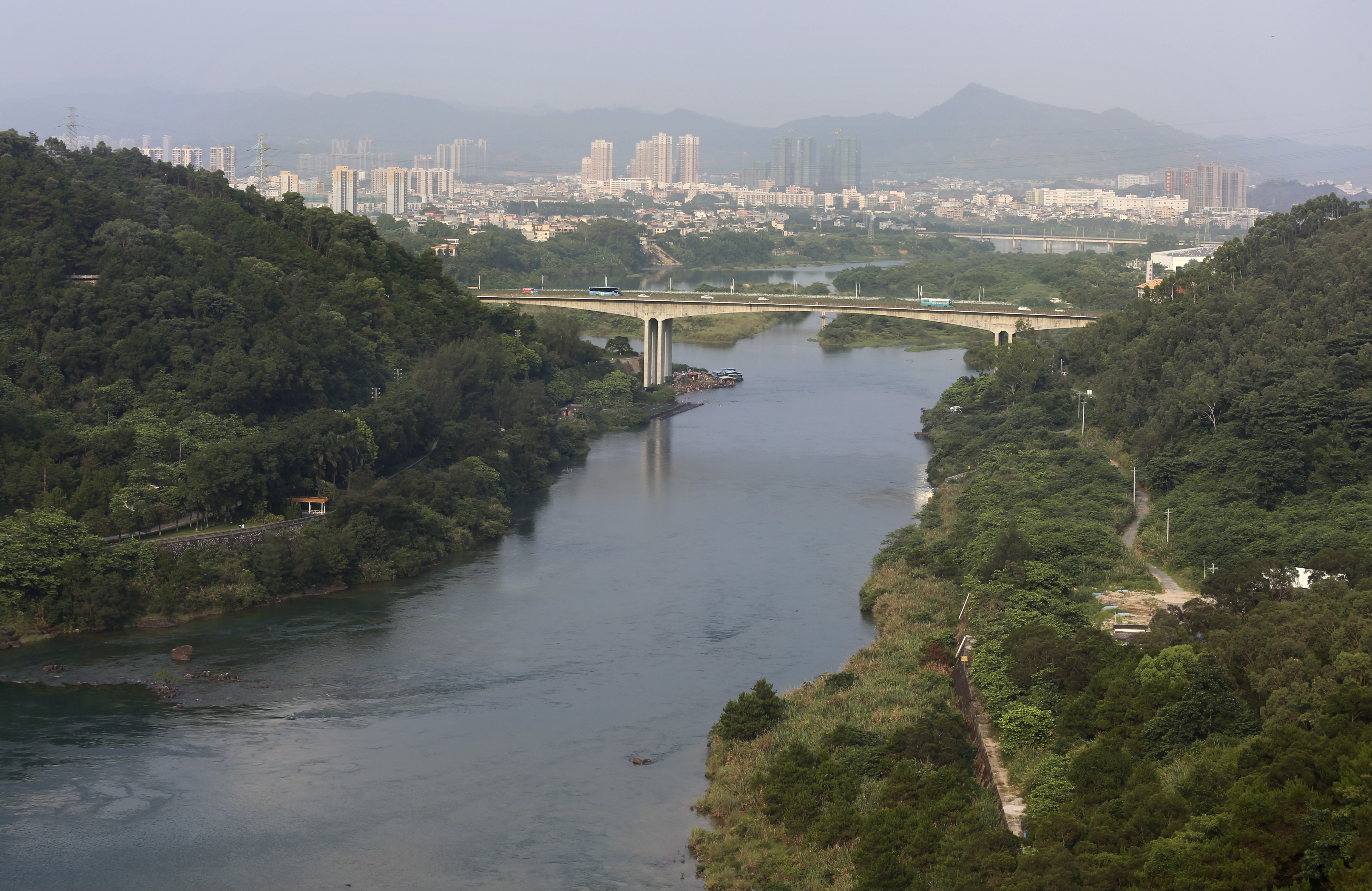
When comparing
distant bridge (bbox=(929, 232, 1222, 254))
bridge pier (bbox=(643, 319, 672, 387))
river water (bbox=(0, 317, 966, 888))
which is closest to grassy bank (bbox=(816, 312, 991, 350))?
bridge pier (bbox=(643, 319, 672, 387))

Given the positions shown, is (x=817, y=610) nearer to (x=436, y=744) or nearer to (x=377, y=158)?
(x=436, y=744)

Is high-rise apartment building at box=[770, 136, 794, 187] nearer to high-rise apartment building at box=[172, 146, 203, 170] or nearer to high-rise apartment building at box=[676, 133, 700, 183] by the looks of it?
high-rise apartment building at box=[676, 133, 700, 183]

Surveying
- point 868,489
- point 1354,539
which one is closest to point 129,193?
point 868,489

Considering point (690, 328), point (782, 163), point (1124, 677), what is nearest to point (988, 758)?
point (1124, 677)

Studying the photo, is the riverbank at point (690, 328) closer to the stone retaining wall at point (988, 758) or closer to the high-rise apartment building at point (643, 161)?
the stone retaining wall at point (988, 758)

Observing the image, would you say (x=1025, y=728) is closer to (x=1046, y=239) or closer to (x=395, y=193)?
(x=1046, y=239)

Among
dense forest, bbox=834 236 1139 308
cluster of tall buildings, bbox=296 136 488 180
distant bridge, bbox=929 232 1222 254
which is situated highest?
cluster of tall buildings, bbox=296 136 488 180

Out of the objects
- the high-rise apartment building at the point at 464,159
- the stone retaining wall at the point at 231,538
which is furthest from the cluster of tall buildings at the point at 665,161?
the stone retaining wall at the point at 231,538
